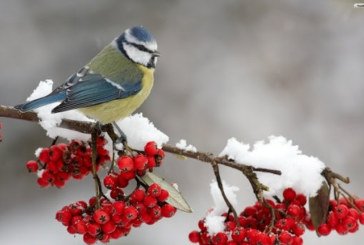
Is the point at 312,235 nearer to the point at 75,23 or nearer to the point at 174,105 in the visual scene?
the point at 174,105

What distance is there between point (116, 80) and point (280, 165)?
3.15ft

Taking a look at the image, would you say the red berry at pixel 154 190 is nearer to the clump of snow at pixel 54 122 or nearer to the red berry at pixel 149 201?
the red berry at pixel 149 201

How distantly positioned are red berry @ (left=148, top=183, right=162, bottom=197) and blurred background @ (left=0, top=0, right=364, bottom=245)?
8.72 feet

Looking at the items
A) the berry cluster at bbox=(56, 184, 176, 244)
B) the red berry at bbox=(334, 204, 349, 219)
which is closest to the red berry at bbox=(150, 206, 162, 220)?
the berry cluster at bbox=(56, 184, 176, 244)

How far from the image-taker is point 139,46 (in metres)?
2.39

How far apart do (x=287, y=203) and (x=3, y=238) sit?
3.03m

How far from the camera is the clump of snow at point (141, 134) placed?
1.69 metres

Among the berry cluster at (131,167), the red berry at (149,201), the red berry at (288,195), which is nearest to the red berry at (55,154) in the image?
the berry cluster at (131,167)

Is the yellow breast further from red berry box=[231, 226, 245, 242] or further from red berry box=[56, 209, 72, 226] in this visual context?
red berry box=[231, 226, 245, 242]

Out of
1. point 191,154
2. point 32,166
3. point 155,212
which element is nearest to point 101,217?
point 155,212

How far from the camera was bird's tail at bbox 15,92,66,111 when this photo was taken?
177 centimetres

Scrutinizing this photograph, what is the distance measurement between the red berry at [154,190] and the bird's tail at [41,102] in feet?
1.66

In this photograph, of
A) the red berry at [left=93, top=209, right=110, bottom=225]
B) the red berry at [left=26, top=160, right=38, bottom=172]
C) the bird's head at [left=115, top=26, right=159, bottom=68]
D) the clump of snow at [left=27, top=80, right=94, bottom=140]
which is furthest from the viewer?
the bird's head at [left=115, top=26, right=159, bottom=68]

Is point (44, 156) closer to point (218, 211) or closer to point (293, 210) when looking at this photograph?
point (218, 211)
